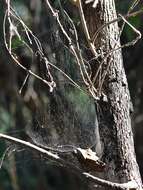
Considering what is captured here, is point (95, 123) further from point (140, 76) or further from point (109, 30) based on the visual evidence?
point (140, 76)

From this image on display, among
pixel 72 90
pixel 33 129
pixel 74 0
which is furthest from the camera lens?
pixel 33 129

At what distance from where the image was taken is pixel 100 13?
123cm

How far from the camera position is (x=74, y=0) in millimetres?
1140

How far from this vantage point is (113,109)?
3.99 ft

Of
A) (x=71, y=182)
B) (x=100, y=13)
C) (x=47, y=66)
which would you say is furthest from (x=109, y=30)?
(x=71, y=182)

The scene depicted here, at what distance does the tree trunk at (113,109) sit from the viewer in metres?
1.22

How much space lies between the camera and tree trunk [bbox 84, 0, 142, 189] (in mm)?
1219

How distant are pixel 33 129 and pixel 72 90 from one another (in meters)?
0.20

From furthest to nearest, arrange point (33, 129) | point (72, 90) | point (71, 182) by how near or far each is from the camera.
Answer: point (71, 182), point (33, 129), point (72, 90)

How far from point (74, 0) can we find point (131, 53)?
214 centimetres

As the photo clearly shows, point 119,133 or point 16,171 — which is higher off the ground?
point 119,133

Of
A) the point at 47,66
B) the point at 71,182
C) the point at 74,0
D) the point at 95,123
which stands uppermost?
the point at 74,0

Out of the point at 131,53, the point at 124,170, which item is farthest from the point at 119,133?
the point at 131,53

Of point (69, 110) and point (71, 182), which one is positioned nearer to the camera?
point (69, 110)
